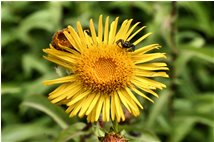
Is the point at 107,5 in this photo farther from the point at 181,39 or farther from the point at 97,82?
the point at 97,82

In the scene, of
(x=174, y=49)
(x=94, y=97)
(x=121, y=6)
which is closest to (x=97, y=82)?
(x=94, y=97)

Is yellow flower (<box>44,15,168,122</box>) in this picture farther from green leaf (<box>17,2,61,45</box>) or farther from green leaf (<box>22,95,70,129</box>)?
green leaf (<box>17,2,61,45</box>)

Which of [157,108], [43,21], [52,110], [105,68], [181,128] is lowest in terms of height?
[181,128]

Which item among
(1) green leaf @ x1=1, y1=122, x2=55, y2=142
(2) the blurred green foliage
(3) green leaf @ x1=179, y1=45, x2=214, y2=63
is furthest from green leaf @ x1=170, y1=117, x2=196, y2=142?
(1) green leaf @ x1=1, y1=122, x2=55, y2=142

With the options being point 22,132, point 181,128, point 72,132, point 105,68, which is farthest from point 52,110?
point 181,128

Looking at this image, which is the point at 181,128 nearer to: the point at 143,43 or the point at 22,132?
the point at 143,43

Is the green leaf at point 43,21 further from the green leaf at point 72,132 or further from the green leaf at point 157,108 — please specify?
the green leaf at point 72,132
